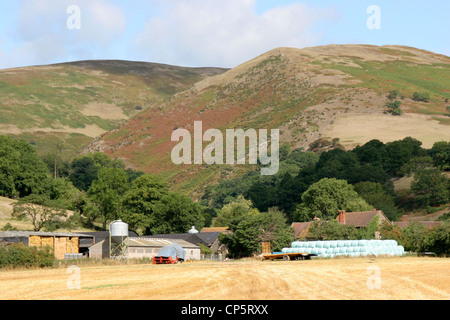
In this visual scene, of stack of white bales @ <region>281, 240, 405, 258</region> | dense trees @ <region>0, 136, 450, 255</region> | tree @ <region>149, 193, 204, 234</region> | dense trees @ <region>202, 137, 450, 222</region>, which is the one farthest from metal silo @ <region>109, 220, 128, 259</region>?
dense trees @ <region>202, 137, 450, 222</region>

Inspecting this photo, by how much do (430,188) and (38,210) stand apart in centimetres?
8722

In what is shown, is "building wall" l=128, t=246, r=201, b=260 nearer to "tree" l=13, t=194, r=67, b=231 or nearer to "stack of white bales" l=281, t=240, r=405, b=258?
"stack of white bales" l=281, t=240, r=405, b=258

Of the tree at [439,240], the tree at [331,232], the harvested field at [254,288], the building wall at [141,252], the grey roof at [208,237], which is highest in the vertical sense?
the harvested field at [254,288]

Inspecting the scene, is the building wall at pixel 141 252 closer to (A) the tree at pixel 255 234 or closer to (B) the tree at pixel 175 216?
(A) the tree at pixel 255 234

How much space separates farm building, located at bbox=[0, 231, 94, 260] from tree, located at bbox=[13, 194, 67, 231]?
50.8 ft

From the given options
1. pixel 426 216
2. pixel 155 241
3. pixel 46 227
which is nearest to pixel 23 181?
pixel 46 227

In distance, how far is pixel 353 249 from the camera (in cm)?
7156

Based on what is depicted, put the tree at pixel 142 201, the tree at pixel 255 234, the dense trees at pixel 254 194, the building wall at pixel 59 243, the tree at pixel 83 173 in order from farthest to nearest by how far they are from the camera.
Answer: the tree at pixel 83 173
the tree at pixel 142 201
the dense trees at pixel 254 194
the tree at pixel 255 234
the building wall at pixel 59 243

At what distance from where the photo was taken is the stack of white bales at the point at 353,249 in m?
70.9

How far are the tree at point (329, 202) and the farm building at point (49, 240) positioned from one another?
5189cm

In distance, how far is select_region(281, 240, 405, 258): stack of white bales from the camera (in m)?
70.9

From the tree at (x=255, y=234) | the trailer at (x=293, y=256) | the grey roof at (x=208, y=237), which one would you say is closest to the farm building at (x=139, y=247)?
the grey roof at (x=208, y=237)

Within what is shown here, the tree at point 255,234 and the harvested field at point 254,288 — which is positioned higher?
the harvested field at point 254,288
